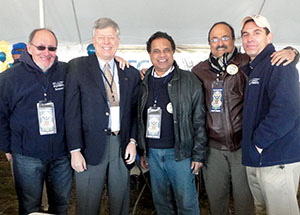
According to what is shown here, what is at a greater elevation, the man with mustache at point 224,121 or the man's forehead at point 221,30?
the man's forehead at point 221,30

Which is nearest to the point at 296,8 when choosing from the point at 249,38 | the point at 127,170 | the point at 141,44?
the point at 141,44

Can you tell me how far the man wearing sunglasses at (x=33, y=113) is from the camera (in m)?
1.75

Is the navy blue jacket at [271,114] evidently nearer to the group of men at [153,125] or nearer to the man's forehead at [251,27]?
the group of men at [153,125]

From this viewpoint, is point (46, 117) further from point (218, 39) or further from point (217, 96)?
point (218, 39)

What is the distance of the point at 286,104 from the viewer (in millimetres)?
1469

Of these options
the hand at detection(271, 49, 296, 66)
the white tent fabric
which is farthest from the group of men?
the white tent fabric

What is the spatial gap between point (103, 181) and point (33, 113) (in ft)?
2.03

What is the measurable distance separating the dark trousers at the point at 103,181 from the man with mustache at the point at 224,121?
617 millimetres

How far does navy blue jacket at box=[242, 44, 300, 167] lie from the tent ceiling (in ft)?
9.11

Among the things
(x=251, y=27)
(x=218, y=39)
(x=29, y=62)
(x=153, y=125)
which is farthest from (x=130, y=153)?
(x=251, y=27)

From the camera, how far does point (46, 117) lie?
5.74 ft

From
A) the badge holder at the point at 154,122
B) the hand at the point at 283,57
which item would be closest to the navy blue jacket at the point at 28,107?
the badge holder at the point at 154,122

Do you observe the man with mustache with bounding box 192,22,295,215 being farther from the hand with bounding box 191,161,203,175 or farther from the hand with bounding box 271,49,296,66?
the hand with bounding box 271,49,296,66

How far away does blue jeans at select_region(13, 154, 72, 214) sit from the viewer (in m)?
1.80
